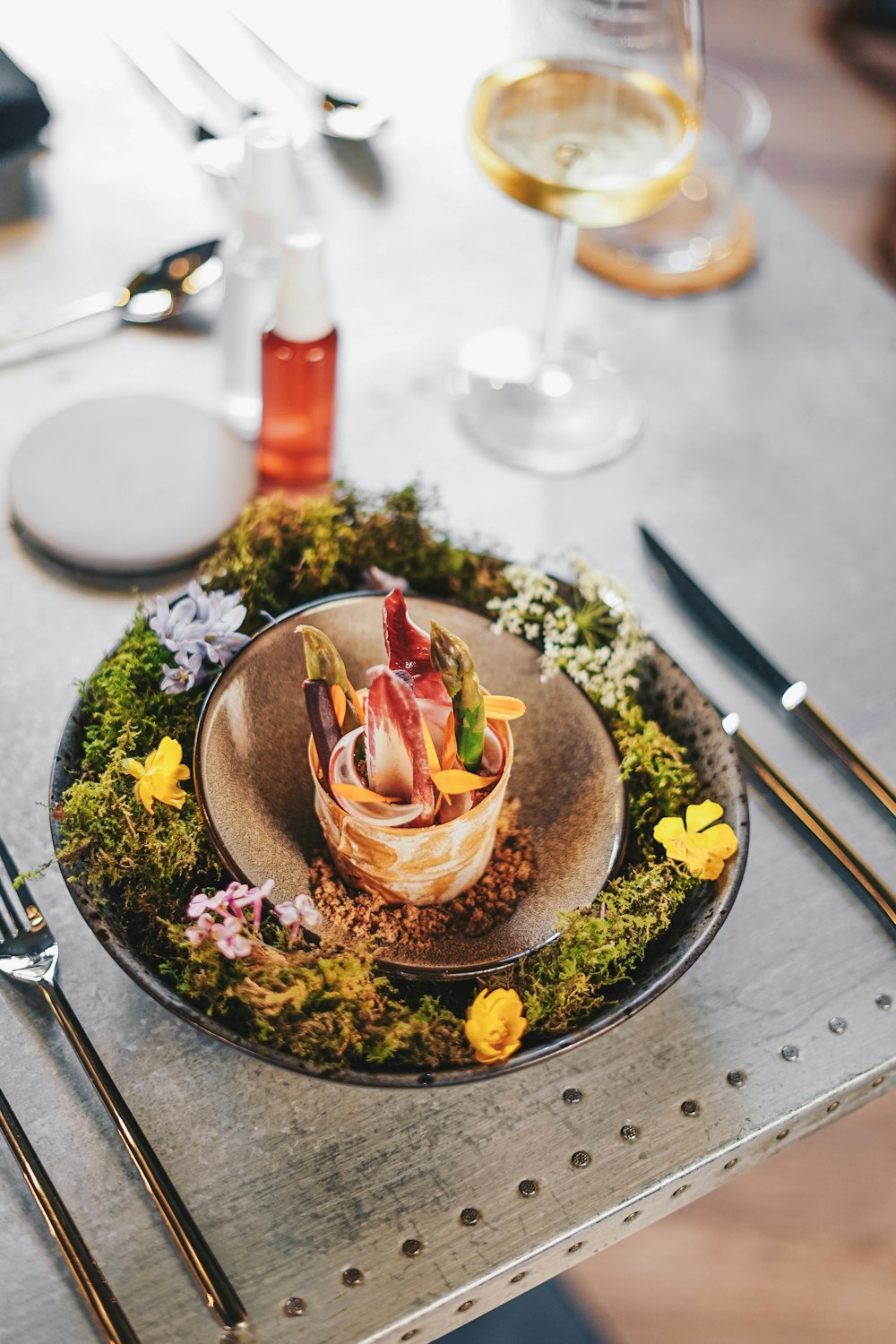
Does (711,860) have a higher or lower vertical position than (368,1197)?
higher

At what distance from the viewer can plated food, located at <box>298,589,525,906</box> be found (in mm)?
562

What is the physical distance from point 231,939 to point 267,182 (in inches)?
20.6

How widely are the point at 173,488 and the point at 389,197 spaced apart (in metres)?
0.42

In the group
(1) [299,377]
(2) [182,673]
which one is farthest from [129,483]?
(2) [182,673]

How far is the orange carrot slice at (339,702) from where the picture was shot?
0.59 meters

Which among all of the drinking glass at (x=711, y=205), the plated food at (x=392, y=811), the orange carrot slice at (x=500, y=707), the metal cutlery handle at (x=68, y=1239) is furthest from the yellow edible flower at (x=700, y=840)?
the drinking glass at (x=711, y=205)

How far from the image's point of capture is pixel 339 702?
593 mm

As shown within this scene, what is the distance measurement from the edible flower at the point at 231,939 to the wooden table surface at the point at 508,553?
10 centimetres

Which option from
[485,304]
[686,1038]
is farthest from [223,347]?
[686,1038]

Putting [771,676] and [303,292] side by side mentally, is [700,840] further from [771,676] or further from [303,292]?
[303,292]

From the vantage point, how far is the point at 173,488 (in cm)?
85

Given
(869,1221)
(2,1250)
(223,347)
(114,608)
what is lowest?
(869,1221)

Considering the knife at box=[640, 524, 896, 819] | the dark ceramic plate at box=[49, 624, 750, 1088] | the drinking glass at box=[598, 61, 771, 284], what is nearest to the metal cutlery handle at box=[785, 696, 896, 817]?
the knife at box=[640, 524, 896, 819]

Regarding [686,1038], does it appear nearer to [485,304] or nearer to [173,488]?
[173,488]
